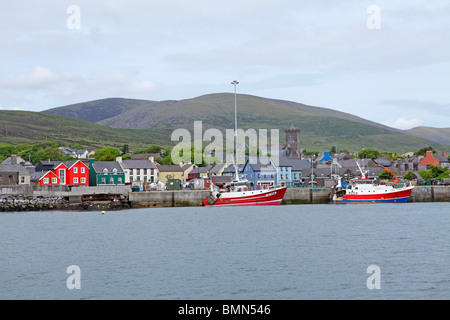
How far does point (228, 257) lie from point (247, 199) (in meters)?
56.3

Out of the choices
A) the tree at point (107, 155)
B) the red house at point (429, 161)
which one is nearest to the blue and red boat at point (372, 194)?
the red house at point (429, 161)

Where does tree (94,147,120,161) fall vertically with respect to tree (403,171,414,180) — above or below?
above

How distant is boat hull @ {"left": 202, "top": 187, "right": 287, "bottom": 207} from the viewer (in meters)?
96.4

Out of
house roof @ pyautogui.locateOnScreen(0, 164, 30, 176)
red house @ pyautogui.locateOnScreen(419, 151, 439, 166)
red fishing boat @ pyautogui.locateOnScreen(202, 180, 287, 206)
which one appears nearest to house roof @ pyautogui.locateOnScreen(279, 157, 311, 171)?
red fishing boat @ pyautogui.locateOnScreen(202, 180, 287, 206)

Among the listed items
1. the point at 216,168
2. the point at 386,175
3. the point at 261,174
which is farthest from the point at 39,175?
the point at 386,175

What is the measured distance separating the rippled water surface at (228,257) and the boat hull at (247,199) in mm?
25341

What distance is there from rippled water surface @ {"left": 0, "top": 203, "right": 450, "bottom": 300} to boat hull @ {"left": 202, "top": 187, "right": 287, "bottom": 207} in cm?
2534

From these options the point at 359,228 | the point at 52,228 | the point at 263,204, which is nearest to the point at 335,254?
the point at 359,228

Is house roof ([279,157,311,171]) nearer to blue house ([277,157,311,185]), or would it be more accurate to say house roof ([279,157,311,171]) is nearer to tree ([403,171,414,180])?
blue house ([277,157,311,185])

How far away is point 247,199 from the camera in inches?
3839

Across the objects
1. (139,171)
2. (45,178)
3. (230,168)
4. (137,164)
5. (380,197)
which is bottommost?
(380,197)

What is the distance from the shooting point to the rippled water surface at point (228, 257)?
31.0 metres

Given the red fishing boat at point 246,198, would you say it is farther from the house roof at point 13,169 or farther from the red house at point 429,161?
the red house at point 429,161

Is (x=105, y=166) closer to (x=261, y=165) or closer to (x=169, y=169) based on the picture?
(x=169, y=169)
